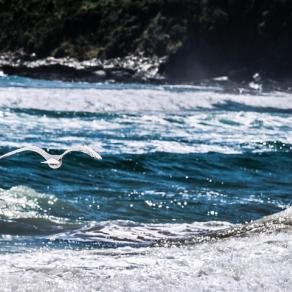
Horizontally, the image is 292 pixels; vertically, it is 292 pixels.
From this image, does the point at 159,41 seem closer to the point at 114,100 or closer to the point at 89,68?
the point at 89,68

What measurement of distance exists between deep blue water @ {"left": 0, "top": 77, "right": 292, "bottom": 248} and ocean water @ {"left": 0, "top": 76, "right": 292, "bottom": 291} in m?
0.03

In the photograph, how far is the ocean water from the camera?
6441 millimetres

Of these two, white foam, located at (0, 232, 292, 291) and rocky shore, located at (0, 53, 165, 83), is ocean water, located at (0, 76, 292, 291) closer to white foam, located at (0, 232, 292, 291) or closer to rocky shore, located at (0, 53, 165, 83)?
white foam, located at (0, 232, 292, 291)

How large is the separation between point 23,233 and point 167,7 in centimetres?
5385

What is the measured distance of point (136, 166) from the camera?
17.1 meters

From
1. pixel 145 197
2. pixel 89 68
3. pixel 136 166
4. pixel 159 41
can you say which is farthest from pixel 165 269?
pixel 159 41

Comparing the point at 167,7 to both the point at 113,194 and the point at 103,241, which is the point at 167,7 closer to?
the point at 113,194

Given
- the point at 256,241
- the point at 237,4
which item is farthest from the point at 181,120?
the point at 237,4

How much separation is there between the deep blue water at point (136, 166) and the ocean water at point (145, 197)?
0.03 m

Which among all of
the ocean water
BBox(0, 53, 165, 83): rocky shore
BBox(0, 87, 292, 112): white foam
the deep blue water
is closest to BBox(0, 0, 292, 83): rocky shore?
BBox(0, 53, 165, 83): rocky shore

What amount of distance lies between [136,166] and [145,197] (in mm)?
3563

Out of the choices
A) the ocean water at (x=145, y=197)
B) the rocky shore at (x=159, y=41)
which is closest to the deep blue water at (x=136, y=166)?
the ocean water at (x=145, y=197)

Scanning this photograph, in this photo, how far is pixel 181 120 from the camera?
2716 centimetres

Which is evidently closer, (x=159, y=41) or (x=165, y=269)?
(x=165, y=269)
